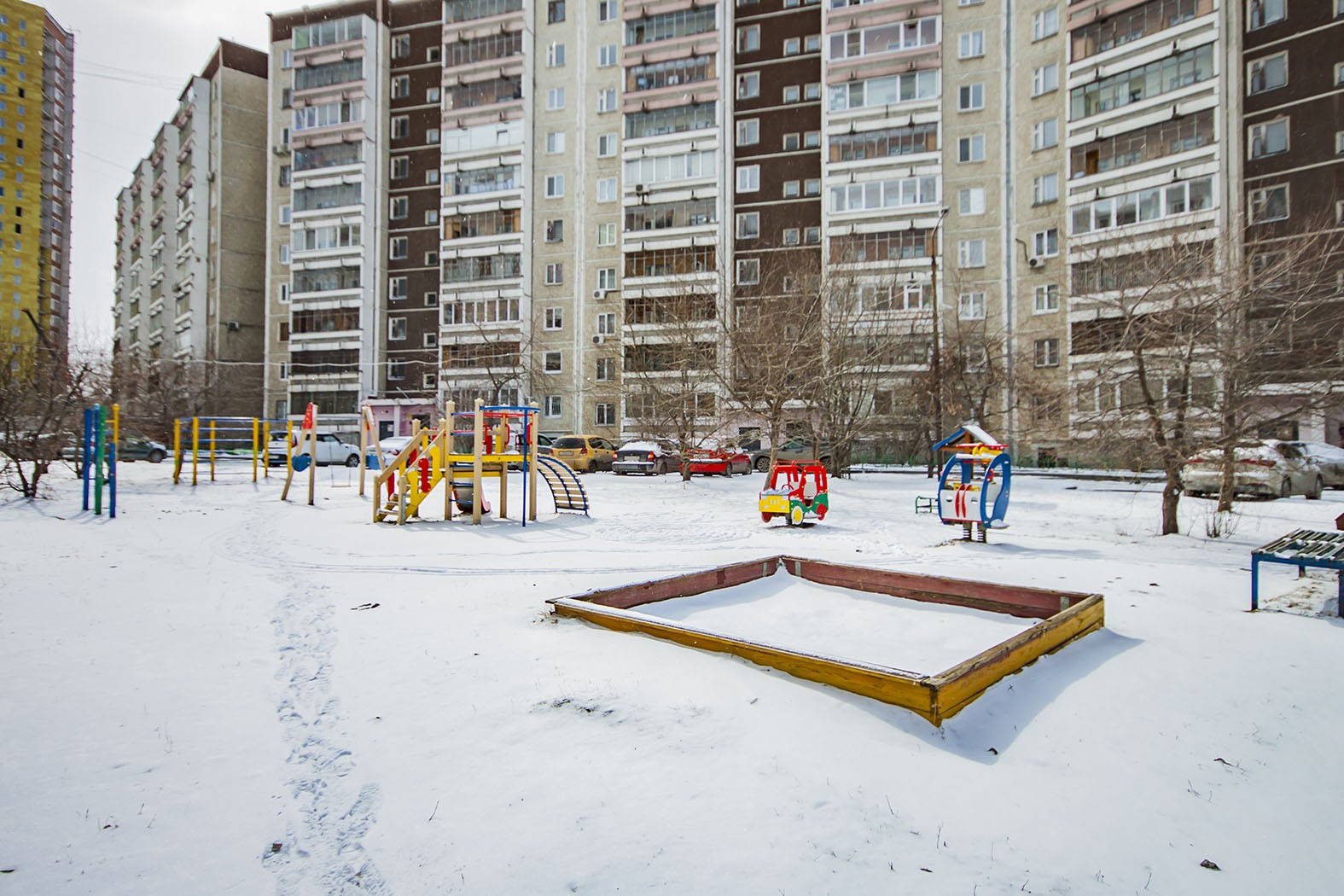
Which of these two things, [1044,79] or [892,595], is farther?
[1044,79]

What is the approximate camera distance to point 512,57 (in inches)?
2021

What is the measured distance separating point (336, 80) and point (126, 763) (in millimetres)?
63314

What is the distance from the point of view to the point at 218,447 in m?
44.0

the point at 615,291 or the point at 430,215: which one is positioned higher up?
the point at 430,215

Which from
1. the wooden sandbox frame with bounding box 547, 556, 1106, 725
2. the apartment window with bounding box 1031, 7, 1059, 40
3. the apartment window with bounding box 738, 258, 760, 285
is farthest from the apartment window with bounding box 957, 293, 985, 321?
the wooden sandbox frame with bounding box 547, 556, 1106, 725

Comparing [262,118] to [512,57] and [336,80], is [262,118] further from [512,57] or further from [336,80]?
[512,57]

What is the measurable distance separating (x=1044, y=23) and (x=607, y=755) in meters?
50.8

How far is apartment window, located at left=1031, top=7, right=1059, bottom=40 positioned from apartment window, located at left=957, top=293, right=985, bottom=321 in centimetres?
1471

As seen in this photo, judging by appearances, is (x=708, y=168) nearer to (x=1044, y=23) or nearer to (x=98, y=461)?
(x=1044, y=23)

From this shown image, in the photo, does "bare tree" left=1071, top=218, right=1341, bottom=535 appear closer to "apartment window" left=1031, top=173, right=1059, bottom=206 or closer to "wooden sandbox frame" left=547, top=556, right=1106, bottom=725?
"wooden sandbox frame" left=547, top=556, right=1106, bottom=725

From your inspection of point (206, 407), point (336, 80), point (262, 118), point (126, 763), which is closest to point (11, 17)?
point (262, 118)

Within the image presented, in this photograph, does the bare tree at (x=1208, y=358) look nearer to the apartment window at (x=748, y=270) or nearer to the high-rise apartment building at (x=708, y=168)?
the high-rise apartment building at (x=708, y=168)

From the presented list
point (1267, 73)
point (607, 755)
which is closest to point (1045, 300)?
point (1267, 73)

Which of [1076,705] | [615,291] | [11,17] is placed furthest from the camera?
[11,17]
